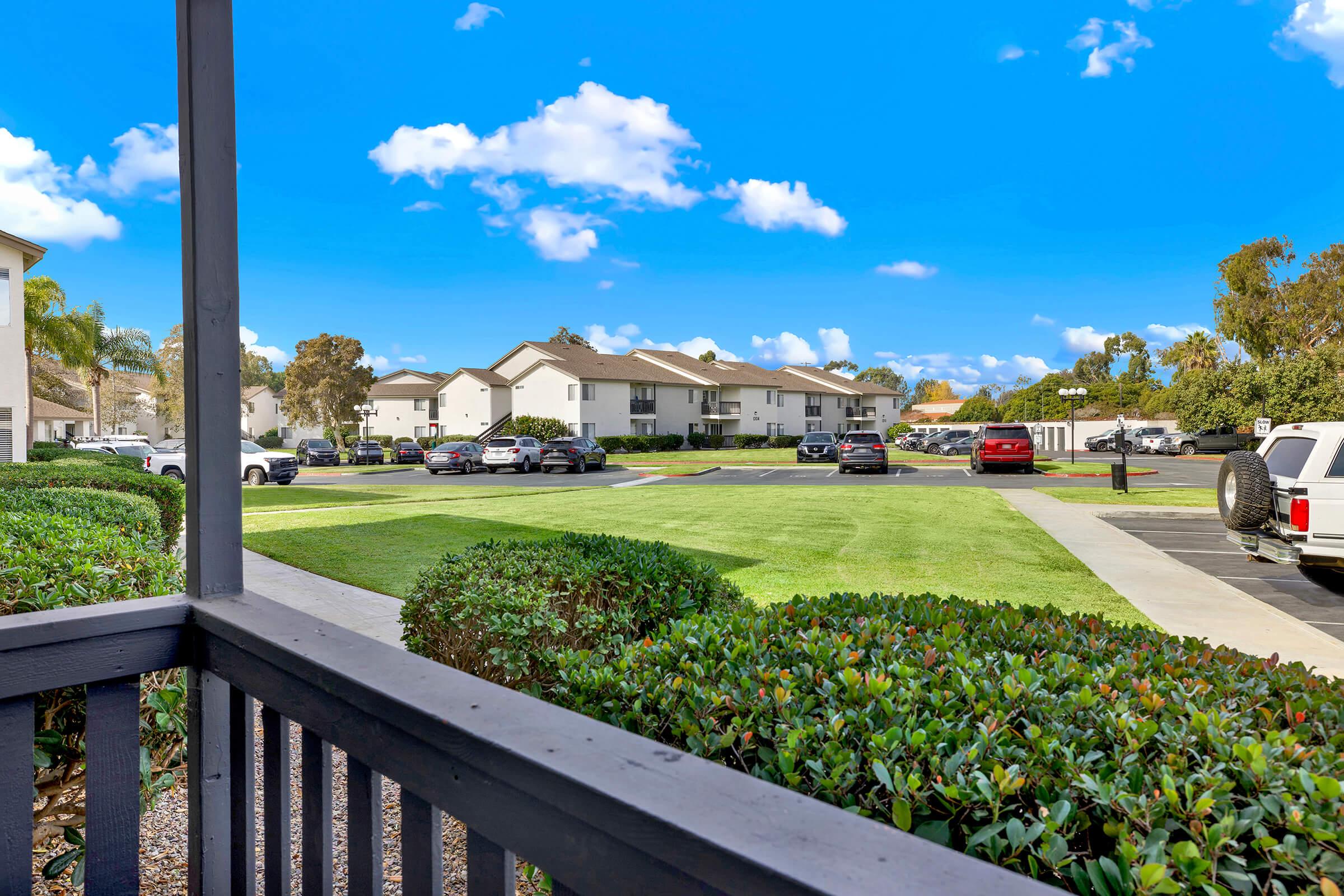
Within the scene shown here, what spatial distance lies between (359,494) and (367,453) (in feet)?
69.1

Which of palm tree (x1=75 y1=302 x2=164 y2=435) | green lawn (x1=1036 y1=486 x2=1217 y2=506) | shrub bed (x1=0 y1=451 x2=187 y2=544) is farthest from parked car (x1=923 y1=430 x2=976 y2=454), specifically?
shrub bed (x1=0 y1=451 x2=187 y2=544)

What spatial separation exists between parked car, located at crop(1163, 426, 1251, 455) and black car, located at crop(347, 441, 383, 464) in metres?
45.0

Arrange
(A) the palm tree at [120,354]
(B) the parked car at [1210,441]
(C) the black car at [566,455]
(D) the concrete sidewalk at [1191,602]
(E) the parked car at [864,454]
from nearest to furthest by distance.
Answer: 1. (D) the concrete sidewalk at [1191,602]
2. (E) the parked car at [864,454]
3. (C) the black car at [566,455]
4. (A) the palm tree at [120,354]
5. (B) the parked car at [1210,441]

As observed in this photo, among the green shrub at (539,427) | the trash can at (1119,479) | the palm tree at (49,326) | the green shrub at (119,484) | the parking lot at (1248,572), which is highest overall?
the palm tree at (49,326)

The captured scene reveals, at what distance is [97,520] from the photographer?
16.0 ft

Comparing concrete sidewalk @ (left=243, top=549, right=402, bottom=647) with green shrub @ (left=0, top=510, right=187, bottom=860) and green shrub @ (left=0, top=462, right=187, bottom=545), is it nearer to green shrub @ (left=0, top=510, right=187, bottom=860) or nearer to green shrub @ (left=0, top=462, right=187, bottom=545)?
green shrub @ (left=0, top=462, right=187, bottom=545)

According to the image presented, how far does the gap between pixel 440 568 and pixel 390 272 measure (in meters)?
17.9

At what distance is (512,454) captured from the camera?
30.9 m

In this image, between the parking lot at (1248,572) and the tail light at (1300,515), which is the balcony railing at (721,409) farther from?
the tail light at (1300,515)

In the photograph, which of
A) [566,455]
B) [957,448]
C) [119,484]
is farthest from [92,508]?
[957,448]

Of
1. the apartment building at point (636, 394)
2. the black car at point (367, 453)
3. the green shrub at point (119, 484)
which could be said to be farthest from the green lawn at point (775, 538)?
the apartment building at point (636, 394)

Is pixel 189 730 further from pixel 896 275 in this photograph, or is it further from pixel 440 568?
pixel 896 275

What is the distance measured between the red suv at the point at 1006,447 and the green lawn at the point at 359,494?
13.8 m

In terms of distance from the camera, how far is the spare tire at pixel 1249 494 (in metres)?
7.91
